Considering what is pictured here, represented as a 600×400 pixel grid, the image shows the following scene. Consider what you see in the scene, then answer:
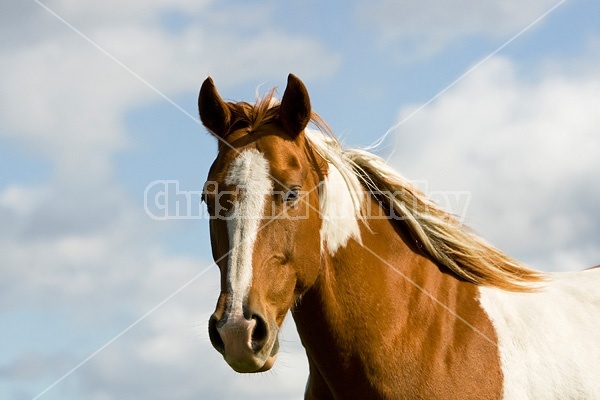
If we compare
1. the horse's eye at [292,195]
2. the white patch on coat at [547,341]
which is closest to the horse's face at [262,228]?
the horse's eye at [292,195]

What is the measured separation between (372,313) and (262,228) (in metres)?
0.89

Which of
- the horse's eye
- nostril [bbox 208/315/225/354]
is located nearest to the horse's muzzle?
nostril [bbox 208/315/225/354]

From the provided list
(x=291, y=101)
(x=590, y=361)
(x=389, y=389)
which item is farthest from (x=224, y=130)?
(x=590, y=361)

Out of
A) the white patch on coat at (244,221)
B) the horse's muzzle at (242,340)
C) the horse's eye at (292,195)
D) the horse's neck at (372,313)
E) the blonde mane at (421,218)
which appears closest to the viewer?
the horse's muzzle at (242,340)

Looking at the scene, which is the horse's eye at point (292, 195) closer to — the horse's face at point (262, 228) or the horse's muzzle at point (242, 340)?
the horse's face at point (262, 228)

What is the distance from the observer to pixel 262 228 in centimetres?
410

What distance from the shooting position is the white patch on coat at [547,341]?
4.48 meters

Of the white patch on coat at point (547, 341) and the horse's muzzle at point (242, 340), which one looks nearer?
the horse's muzzle at point (242, 340)

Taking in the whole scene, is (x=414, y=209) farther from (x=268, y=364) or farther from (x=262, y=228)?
(x=268, y=364)

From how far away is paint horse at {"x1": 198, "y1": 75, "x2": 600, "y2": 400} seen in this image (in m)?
4.10

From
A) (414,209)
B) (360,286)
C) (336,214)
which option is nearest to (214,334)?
(360,286)

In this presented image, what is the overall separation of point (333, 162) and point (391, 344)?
3.86 ft

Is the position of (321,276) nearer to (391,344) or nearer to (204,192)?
(391,344)

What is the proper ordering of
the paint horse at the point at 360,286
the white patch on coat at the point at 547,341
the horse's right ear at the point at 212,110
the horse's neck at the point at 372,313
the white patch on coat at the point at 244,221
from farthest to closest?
the horse's right ear at the point at 212,110, the white patch on coat at the point at 547,341, the horse's neck at the point at 372,313, the paint horse at the point at 360,286, the white patch on coat at the point at 244,221
